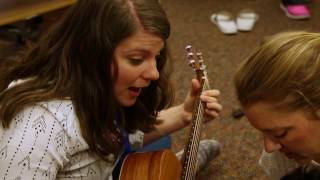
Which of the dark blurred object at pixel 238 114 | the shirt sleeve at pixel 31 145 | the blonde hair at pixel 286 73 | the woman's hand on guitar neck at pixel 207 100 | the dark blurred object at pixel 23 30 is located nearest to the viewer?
the blonde hair at pixel 286 73

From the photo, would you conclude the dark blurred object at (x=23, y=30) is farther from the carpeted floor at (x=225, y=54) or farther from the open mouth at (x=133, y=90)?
the open mouth at (x=133, y=90)

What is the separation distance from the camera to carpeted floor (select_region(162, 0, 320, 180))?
1632 millimetres

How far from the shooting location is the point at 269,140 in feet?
2.94

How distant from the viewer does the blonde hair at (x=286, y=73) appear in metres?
0.80

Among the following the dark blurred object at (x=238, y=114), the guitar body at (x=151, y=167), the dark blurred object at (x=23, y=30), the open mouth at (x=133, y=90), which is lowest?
the dark blurred object at (x=238, y=114)

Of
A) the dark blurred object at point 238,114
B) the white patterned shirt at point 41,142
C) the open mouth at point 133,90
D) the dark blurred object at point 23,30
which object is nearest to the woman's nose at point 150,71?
the open mouth at point 133,90

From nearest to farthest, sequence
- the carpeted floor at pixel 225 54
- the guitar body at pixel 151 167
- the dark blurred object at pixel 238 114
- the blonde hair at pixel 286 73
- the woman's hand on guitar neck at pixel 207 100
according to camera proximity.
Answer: the blonde hair at pixel 286 73 < the guitar body at pixel 151 167 < the woman's hand on guitar neck at pixel 207 100 < the carpeted floor at pixel 225 54 < the dark blurred object at pixel 238 114

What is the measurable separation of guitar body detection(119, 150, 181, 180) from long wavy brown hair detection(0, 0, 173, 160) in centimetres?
7

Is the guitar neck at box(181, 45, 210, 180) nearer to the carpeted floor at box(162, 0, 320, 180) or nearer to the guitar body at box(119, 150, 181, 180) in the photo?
the guitar body at box(119, 150, 181, 180)

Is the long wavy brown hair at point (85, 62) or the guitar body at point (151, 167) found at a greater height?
the long wavy brown hair at point (85, 62)

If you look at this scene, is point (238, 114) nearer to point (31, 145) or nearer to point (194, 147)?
point (194, 147)

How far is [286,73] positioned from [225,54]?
1.50 metres

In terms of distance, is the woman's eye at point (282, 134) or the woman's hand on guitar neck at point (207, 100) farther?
the woman's hand on guitar neck at point (207, 100)

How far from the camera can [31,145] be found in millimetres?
907
